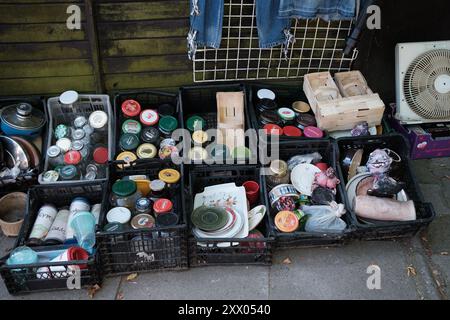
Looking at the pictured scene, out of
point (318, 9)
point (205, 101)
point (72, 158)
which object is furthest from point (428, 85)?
point (72, 158)

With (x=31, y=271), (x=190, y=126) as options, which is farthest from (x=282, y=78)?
(x=31, y=271)

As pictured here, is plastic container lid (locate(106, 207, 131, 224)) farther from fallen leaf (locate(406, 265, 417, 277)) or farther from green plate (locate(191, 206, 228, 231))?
fallen leaf (locate(406, 265, 417, 277))

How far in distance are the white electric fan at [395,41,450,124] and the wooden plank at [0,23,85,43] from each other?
3.36 m

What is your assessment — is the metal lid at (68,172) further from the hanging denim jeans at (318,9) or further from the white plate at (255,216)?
the hanging denim jeans at (318,9)

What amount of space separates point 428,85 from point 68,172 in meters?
3.82

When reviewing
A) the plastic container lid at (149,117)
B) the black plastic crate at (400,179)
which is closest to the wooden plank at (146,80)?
the plastic container lid at (149,117)

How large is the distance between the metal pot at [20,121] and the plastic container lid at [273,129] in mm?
2251

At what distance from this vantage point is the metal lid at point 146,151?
4.53 meters

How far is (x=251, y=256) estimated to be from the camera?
4.05m

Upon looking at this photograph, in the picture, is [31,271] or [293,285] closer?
[31,271]

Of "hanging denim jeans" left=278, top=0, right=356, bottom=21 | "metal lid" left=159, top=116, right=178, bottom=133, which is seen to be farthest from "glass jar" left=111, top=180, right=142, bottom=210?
"hanging denim jeans" left=278, top=0, right=356, bottom=21

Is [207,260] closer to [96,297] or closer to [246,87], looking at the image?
[96,297]

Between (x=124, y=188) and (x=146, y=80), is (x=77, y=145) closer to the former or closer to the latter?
(x=124, y=188)
